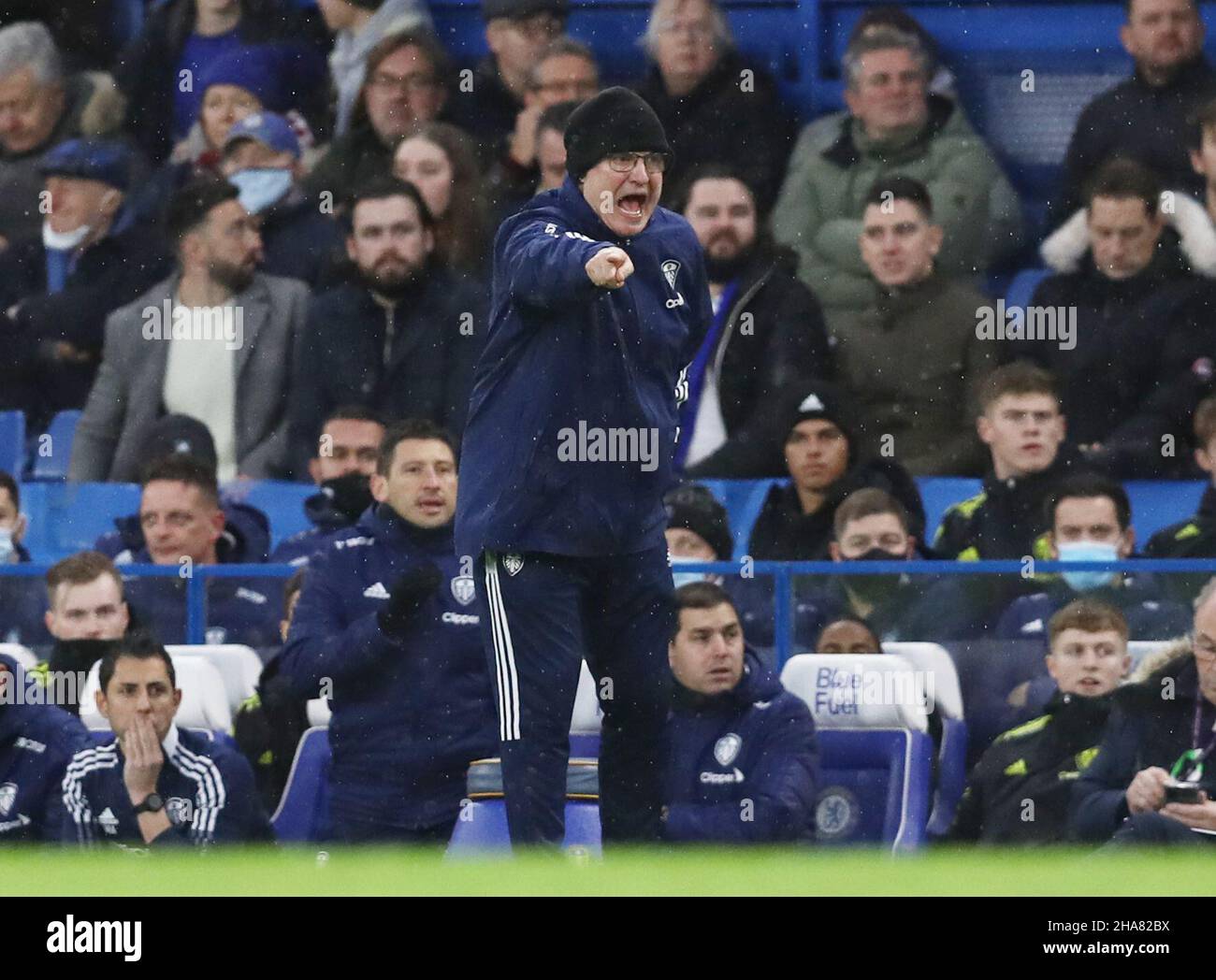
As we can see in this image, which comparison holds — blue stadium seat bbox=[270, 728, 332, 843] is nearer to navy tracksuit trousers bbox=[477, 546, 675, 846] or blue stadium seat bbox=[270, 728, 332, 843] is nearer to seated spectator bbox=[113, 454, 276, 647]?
seated spectator bbox=[113, 454, 276, 647]

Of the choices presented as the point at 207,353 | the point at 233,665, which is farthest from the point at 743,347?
the point at 233,665

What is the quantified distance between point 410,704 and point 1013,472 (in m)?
2.07

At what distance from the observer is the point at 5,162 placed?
381 inches

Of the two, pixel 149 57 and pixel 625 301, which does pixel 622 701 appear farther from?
pixel 149 57

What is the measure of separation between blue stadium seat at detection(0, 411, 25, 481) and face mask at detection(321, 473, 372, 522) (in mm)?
1382

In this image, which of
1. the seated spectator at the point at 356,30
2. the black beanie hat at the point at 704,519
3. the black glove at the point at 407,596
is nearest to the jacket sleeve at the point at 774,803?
the black glove at the point at 407,596

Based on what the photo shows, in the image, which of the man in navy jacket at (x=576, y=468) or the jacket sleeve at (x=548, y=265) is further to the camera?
the man in navy jacket at (x=576, y=468)

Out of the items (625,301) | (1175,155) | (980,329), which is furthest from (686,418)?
(625,301)

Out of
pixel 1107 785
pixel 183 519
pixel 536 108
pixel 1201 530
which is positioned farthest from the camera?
pixel 536 108

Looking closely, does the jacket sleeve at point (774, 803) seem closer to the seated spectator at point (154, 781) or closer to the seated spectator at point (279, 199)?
the seated spectator at point (154, 781)

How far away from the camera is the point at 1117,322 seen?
832 centimetres

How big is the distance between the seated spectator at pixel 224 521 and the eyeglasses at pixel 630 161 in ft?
8.75

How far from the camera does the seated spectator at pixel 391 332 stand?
335 inches

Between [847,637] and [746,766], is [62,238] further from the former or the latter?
[746,766]
